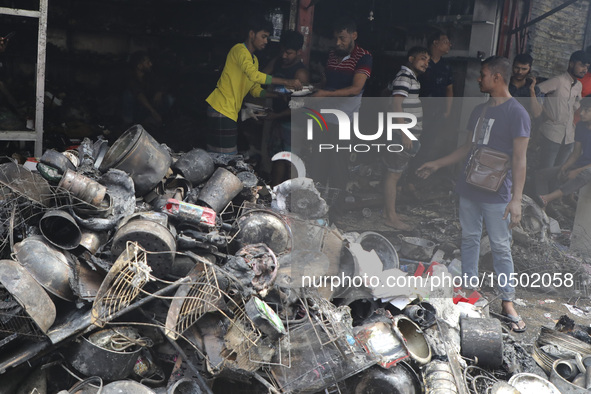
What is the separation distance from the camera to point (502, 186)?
15.9 feet

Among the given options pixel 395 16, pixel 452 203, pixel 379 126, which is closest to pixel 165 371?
pixel 379 126

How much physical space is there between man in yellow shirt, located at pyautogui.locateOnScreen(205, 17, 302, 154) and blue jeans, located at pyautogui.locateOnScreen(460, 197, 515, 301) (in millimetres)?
2321

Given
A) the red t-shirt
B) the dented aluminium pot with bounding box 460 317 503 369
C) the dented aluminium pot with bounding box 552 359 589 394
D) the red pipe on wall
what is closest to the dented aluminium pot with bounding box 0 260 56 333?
the dented aluminium pot with bounding box 460 317 503 369

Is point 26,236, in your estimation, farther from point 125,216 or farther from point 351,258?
point 351,258

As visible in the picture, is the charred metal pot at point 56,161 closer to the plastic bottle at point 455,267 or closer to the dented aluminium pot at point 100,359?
the dented aluminium pot at point 100,359

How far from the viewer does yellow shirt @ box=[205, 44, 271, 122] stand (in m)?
5.75

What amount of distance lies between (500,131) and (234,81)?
9.12ft

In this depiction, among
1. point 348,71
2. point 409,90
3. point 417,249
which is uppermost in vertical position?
point 348,71

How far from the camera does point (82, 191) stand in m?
3.82

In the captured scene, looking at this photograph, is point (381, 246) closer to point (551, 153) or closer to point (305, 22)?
point (305, 22)

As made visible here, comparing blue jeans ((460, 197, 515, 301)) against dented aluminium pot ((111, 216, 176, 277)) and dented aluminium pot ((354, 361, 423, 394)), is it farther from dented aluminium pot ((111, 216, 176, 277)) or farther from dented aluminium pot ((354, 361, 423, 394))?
dented aluminium pot ((111, 216, 176, 277))

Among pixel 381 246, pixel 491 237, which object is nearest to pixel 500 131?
pixel 491 237

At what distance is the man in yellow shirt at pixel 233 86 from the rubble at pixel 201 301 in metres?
1.31

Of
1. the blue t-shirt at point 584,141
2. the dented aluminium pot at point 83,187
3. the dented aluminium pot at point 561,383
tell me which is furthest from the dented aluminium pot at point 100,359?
the blue t-shirt at point 584,141
